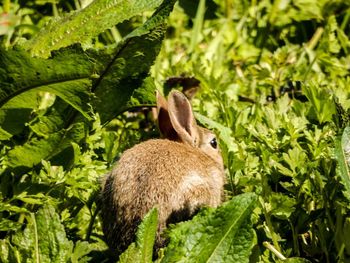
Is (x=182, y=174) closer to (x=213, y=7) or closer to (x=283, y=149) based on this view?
(x=283, y=149)

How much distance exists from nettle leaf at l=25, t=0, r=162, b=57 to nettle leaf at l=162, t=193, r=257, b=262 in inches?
50.6

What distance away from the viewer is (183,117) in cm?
443

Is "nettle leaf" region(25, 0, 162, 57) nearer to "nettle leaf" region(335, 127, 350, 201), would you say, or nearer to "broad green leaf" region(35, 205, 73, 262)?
"broad green leaf" region(35, 205, 73, 262)

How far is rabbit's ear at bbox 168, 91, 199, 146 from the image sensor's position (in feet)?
14.3

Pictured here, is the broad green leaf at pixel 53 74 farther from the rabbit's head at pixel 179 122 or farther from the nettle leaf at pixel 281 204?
the nettle leaf at pixel 281 204

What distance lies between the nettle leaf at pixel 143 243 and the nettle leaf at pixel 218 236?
96 millimetres

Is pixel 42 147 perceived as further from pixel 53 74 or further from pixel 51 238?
pixel 51 238

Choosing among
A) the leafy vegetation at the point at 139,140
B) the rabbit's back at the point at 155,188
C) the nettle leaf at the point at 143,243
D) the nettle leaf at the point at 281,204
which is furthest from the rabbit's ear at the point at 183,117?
the nettle leaf at the point at 143,243

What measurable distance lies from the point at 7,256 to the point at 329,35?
3108 mm

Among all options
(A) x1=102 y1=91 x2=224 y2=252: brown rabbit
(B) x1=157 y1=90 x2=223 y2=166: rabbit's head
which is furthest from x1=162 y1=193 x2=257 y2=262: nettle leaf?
(B) x1=157 y1=90 x2=223 y2=166: rabbit's head

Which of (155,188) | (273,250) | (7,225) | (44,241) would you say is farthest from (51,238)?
(273,250)

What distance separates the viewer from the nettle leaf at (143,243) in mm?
3158

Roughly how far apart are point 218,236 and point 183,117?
1.30 metres

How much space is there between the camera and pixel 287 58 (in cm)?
539
